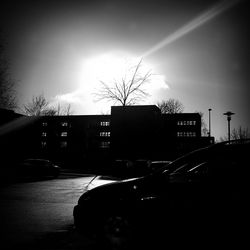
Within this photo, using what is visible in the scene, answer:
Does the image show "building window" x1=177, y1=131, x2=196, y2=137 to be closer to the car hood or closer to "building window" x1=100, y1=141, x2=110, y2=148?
"building window" x1=100, y1=141, x2=110, y2=148

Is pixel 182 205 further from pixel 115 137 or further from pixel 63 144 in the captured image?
pixel 63 144

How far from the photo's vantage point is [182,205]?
12.9 feet

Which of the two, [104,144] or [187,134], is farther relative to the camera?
[104,144]

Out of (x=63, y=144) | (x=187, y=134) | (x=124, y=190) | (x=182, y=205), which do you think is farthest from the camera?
(x=63, y=144)

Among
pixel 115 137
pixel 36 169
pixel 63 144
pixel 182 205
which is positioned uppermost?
pixel 115 137

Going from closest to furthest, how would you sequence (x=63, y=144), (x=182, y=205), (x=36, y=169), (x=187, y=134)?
(x=182, y=205) → (x=36, y=169) → (x=187, y=134) → (x=63, y=144)

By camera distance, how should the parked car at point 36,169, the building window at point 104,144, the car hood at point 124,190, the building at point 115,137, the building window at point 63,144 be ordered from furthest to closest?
the building window at point 63,144 < the building window at point 104,144 < the building at point 115,137 < the parked car at point 36,169 < the car hood at point 124,190

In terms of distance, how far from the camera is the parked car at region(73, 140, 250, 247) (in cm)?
382

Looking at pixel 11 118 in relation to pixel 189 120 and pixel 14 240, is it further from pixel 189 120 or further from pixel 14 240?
pixel 189 120

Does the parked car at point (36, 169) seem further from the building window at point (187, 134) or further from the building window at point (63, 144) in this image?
the building window at point (63, 144)

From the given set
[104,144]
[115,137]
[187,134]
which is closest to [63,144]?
[104,144]

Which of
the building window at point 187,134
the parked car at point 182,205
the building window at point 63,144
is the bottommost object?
the parked car at point 182,205

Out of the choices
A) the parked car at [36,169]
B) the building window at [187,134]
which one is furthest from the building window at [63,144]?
the parked car at [36,169]

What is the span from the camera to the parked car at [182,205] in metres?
3.82
